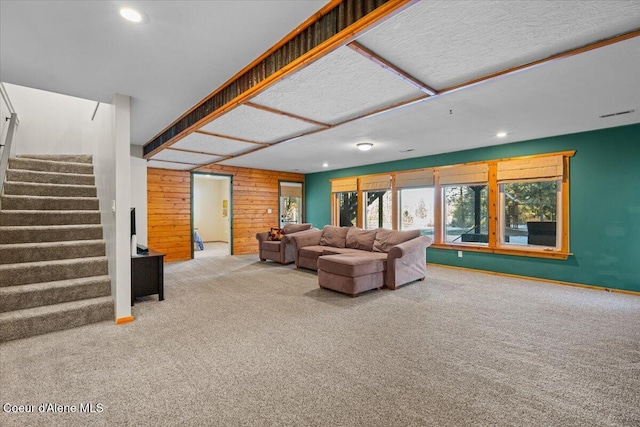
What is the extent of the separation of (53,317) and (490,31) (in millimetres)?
4435

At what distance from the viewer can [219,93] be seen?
3.04m

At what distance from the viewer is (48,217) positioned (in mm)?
3812

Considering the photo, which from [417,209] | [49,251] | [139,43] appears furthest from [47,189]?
[417,209]

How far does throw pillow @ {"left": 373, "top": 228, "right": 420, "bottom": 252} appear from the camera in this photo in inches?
200

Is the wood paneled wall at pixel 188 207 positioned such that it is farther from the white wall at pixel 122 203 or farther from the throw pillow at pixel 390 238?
the throw pillow at pixel 390 238

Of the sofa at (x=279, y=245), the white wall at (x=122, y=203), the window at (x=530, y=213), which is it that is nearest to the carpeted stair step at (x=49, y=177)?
the white wall at (x=122, y=203)

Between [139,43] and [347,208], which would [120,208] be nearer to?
[139,43]

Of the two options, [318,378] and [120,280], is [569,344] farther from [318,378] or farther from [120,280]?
[120,280]

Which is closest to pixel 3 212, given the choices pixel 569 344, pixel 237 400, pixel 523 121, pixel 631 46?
pixel 237 400

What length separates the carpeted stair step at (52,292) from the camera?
2.85m

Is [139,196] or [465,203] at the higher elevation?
[139,196]

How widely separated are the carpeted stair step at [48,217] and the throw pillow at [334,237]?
13.3ft

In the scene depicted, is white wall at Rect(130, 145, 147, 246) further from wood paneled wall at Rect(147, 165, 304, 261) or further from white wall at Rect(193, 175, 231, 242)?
white wall at Rect(193, 175, 231, 242)

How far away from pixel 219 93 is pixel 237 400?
2.78 meters
